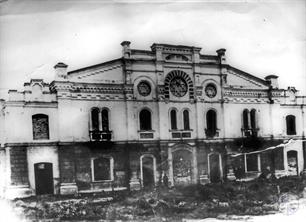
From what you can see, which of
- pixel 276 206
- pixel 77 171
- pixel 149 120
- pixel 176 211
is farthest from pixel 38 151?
pixel 276 206

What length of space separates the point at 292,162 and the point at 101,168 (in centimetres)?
391

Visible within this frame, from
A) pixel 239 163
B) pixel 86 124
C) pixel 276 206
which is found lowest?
pixel 276 206

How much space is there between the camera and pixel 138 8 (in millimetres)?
6336

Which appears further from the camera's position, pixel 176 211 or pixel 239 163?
pixel 239 163

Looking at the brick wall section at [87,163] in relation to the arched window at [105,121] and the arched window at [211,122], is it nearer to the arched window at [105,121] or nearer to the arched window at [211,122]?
the arched window at [105,121]

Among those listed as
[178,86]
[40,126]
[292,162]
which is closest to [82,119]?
[40,126]

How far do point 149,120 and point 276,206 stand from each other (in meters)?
2.75

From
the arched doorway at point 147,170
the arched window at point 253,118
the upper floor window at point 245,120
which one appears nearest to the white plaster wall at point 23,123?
the arched doorway at point 147,170

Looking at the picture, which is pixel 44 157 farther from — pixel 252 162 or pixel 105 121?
pixel 252 162

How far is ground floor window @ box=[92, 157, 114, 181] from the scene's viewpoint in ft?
24.4

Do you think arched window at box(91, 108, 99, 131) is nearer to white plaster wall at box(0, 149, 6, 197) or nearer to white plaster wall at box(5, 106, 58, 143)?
white plaster wall at box(5, 106, 58, 143)

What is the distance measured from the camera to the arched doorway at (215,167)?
7910 mm

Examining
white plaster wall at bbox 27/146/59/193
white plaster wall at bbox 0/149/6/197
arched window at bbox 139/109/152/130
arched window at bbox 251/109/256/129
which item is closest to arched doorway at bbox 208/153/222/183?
arched window at bbox 251/109/256/129

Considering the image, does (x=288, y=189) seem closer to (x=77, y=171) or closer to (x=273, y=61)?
(x=273, y=61)
